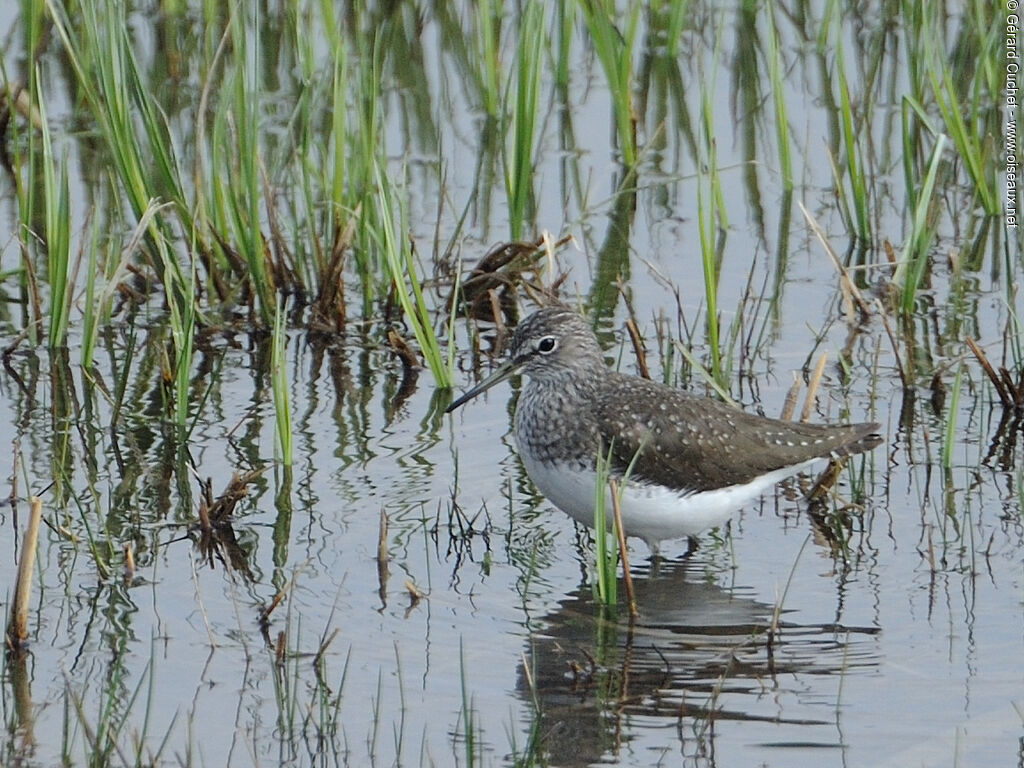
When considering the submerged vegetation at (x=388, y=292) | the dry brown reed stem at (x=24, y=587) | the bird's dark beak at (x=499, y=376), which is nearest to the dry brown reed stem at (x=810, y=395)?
the submerged vegetation at (x=388, y=292)


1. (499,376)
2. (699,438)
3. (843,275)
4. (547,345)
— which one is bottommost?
(699,438)

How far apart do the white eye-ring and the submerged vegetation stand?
2.47 feet

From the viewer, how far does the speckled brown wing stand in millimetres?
7301

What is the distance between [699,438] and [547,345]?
0.82 meters

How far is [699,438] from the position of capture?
7.38 meters

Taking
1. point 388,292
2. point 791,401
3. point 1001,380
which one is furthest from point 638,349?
point 1001,380

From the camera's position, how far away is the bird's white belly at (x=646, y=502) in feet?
23.3

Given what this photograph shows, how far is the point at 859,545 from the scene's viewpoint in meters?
7.35

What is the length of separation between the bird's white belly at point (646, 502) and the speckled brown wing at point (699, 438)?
0.07 meters

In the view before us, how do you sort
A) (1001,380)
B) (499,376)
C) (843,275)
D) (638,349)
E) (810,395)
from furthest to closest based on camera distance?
(843,275), (638,349), (1001,380), (810,395), (499,376)

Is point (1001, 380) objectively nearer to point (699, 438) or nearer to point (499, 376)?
point (699, 438)

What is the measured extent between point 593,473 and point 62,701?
2.34 m

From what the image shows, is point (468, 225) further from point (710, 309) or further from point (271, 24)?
point (271, 24)

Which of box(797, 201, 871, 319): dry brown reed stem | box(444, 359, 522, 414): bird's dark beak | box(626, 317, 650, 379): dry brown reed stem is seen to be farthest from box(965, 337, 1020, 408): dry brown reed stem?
box(444, 359, 522, 414): bird's dark beak
